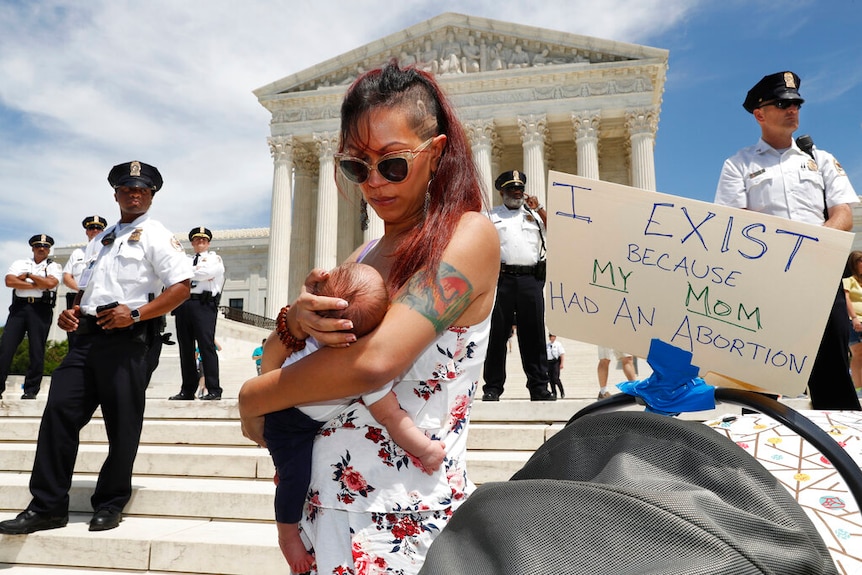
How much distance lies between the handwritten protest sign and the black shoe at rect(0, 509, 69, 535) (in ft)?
12.6

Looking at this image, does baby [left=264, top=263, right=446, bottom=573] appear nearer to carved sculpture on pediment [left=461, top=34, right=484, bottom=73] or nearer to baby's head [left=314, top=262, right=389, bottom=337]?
baby's head [left=314, top=262, right=389, bottom=337]

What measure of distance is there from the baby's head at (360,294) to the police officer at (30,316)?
854cm

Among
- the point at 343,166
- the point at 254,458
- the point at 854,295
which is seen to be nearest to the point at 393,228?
the point at 343,166

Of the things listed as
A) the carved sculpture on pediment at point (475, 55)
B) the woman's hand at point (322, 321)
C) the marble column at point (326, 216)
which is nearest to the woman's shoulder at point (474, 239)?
the woman's hand at point (322, 321)

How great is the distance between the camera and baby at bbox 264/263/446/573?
4.73 ft

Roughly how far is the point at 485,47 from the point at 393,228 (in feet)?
113

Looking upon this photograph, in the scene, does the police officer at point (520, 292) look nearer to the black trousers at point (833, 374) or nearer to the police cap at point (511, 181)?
the police cap at point (511, 181)

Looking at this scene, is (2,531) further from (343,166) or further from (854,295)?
(854,295)

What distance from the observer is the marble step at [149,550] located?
361 centimetres

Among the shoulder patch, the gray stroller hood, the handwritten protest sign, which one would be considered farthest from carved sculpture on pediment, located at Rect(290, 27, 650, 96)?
the gray stroller hood

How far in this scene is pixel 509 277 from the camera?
7148mm

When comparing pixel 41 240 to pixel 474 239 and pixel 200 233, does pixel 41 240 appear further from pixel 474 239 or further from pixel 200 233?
pixel 474 239

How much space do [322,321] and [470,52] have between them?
34.9 meters

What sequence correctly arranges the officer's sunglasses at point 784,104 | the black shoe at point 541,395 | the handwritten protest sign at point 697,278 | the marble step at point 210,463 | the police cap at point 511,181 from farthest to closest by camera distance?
the police cap at point 511,181 < the black shoe at point 541,395 < the marble step at point 210,463 < the officer's sunglasses at point 784,104 < the handwritten protest sign at point 697,278
